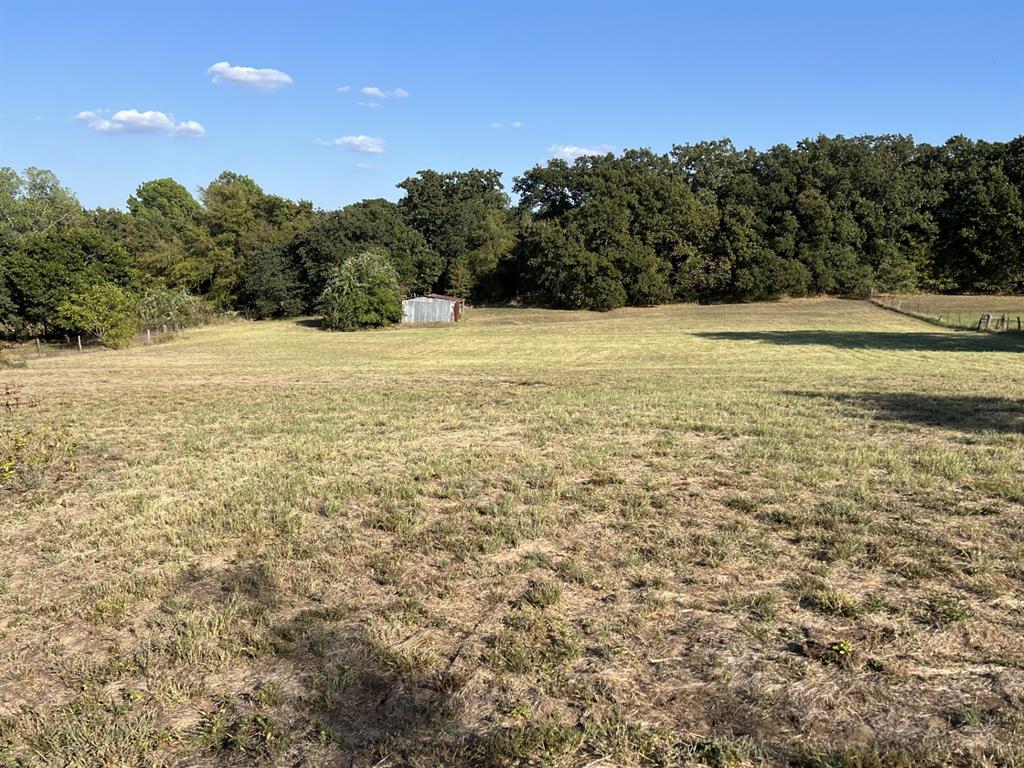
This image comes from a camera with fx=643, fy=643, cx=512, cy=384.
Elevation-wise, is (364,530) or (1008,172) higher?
(1008,172)

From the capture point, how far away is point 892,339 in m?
31.4

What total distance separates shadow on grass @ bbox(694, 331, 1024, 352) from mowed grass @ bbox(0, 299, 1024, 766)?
1914cm

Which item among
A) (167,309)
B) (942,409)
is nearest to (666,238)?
(167,309)

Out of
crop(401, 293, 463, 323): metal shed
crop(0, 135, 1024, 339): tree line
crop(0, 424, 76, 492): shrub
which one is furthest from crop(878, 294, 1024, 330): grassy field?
crop(0, 424, 76, 492): shrub

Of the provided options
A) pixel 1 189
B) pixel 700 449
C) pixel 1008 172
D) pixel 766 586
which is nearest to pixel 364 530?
pixel 766 586

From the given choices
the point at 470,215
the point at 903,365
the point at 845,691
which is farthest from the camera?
the point at 470,215

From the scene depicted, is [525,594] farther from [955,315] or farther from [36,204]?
[36,204]

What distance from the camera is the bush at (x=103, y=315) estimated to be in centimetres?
3716

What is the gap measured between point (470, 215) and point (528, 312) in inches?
616

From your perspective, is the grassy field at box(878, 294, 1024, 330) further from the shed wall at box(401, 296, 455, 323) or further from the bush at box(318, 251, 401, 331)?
the bush at box(318, 251, 401, 331)

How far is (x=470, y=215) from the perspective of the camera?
70.0 meters

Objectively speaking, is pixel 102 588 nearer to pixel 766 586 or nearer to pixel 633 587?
pixel 633 587

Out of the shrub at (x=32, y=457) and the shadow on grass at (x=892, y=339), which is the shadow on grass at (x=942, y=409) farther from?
the shadow on grass at (x=892, y=339)

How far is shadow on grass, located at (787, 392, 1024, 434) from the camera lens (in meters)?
9.40
